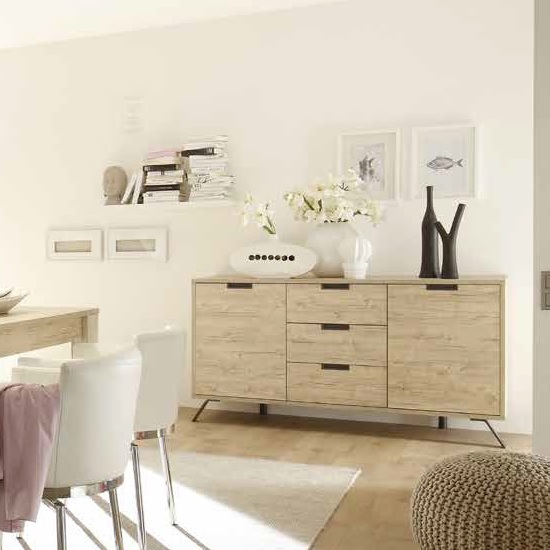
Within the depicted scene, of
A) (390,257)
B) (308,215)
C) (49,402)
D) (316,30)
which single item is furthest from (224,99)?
(49,402)

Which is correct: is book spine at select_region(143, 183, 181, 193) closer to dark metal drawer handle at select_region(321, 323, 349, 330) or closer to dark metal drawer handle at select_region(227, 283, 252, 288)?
dark metal drawer handle at select_region(227, 283, 252, 288)

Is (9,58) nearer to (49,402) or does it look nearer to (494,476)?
(49,402)

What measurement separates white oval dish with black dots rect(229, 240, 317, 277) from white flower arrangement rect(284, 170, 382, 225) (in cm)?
22

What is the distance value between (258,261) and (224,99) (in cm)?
122

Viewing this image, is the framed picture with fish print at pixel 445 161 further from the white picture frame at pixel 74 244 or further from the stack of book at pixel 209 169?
the white picture frame at pixel 74 244

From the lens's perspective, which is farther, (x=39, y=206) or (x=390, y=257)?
(x=39, y=206)

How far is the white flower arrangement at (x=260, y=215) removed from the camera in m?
4.57

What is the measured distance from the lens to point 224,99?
4.96m

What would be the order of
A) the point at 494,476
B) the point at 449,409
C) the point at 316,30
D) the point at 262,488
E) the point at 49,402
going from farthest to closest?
the point at 316,30
the point at 449,409
the point at 262,488
the point at 494,476
the point at 49,402

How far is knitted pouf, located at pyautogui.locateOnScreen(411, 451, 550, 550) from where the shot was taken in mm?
2084

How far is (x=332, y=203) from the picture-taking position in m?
4.43

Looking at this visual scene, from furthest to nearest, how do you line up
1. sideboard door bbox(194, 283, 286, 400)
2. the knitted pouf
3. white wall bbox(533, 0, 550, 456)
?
1. sideboard door bbox(194, 283, 286, 400)
2. white wall bbox(533, 0, 550, 456)
3. the knitted pouf

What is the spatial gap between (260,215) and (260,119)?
726 mm

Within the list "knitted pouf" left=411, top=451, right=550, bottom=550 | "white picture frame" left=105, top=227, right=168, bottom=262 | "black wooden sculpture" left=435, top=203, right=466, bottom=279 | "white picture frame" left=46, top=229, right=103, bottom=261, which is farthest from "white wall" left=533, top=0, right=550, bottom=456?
"white picture frame" left=46, top=229, right=103, bottom=261
